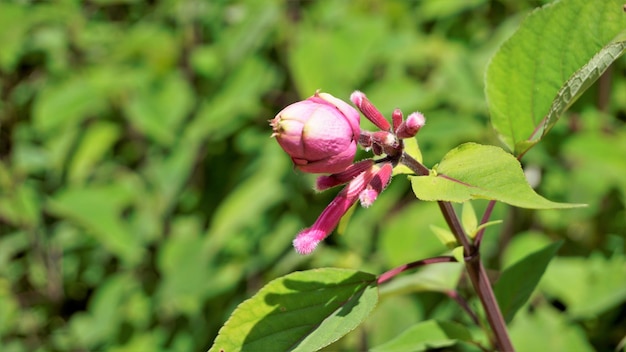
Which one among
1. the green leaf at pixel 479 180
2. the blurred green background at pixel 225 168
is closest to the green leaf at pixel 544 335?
the blurred green background at pixel 225 168

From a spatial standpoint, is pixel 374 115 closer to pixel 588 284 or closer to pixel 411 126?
pixel 411 126

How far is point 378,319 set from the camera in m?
1.77

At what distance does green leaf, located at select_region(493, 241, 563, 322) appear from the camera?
0.99 meters

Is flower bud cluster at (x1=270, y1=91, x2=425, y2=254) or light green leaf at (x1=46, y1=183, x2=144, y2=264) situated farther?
light green leaf at (x1=46, y1=183, x2=144, y2=264)

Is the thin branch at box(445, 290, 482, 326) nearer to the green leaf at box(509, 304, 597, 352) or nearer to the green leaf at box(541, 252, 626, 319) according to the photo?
the green leaf at box(509, 304, 597, 352)

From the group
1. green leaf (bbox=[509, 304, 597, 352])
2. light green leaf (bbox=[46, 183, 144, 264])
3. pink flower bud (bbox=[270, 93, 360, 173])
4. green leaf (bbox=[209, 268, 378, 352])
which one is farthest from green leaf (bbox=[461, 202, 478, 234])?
light green leaf (bbox=[46, 183, 144, 264])

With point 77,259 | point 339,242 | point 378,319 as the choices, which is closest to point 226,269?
point 339,242

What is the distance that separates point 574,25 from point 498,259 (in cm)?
130

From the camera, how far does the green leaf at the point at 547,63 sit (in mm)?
755

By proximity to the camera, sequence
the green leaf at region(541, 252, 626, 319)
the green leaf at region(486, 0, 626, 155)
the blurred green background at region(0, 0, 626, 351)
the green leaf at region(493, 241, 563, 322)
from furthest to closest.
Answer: the blurred green background at region(0, 0, 626, 351) < the green leaf at region(541, 252, 626, 319) < the green leaf at region(493, 241, 563, 322) < the green leaf at region(486, 0, 626, 155)

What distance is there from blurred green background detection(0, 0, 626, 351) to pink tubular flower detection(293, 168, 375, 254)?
3.17ft

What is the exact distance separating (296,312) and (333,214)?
14 cm

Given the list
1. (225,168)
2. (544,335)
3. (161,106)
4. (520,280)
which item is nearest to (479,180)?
(520,280)

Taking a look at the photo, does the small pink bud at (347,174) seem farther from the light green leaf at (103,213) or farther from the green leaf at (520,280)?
the light green leaf at (103,213)
